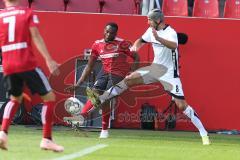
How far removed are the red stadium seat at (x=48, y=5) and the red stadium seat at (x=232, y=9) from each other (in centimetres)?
367

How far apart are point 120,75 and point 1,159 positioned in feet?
16.0

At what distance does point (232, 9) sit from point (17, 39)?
8537 mm

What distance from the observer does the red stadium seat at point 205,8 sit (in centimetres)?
1655

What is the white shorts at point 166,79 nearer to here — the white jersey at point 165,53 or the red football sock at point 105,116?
the white jersey at point 165,53

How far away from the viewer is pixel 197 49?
15227 mm

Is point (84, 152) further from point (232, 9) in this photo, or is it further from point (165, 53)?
point (232, 9)

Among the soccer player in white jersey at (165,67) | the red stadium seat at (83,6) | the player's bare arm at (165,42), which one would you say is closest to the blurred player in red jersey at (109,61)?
the soccer player in white jersey at (165,67)

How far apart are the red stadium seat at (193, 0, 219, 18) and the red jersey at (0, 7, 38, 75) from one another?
8.28m

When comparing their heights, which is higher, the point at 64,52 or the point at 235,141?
the point at 64,52

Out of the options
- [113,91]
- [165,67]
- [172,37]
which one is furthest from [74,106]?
[172,37]

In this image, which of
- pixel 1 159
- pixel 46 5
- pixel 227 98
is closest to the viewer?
pixel 1 159

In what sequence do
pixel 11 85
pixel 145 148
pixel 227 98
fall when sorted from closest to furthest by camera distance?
pixel 11 85
pixel 145 148
pixel 227 98

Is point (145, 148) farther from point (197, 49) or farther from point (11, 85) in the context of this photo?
point (197, 49)

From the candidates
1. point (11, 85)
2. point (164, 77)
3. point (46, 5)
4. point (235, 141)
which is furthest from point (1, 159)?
point (46, 5)
